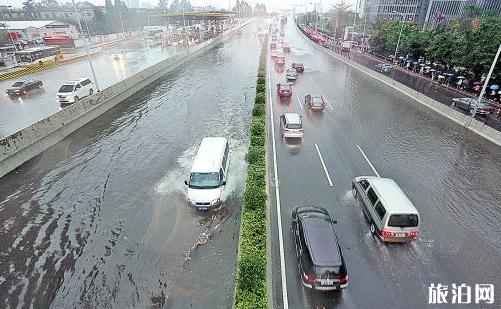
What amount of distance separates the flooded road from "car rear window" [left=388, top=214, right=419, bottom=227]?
24.0 feet

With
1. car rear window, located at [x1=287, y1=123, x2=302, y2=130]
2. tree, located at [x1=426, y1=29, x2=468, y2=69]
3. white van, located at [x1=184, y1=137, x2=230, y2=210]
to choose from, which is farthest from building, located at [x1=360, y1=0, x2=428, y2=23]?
white van, located at [x1=184, y1=137, x2=230, y2=210]

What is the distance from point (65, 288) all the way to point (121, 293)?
253cm

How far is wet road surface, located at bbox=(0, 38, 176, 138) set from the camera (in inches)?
1138

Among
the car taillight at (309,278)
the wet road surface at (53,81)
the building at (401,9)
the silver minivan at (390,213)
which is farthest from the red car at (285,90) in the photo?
the building at (401,9)

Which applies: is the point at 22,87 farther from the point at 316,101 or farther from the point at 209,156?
the point at 316,101

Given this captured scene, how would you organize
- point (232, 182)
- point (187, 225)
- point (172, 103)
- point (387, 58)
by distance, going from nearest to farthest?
point (187, 225)
point (232, 182)
point (172, 103)
point (387, 58)

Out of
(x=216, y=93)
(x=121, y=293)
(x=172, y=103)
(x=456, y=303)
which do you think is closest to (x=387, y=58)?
(x=216, y=93)

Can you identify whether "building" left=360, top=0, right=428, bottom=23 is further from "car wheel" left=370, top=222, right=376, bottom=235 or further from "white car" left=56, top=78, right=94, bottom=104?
"car wheel" left=370, top=222, right=376, bottom=235

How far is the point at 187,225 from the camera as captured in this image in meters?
15.6

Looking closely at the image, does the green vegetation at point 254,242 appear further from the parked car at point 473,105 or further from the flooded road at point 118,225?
the parked car at point 473,105

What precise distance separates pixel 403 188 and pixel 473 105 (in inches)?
721

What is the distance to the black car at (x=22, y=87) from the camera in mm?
36031

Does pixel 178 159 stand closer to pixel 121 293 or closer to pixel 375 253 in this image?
pixel 121 293

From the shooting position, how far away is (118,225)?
627 inches
